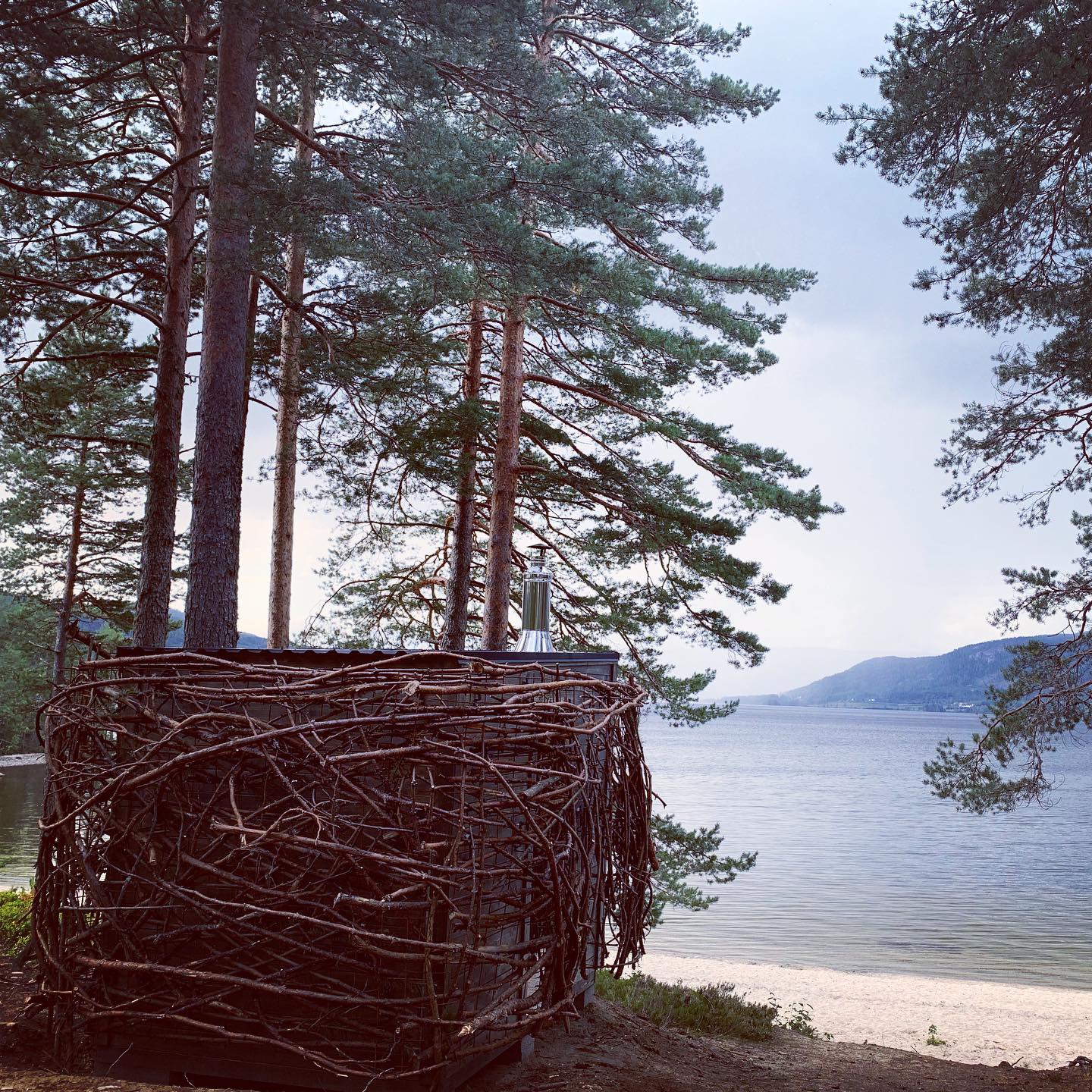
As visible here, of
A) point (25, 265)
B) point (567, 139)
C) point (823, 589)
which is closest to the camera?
point (567, 139)

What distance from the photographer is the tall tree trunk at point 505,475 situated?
11117 millimetres

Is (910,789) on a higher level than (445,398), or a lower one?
lower

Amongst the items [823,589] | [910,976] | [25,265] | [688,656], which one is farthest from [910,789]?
[25,265]

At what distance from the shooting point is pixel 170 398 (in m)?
7.43

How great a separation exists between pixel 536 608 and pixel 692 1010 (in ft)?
10.2

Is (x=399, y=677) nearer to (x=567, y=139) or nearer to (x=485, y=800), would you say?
(x=485, y=800)

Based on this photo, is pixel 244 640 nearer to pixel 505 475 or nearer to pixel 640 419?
pixel 505 475

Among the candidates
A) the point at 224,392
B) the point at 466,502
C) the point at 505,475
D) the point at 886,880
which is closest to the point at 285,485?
the point at 466,502

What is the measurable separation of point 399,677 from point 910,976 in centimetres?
1453

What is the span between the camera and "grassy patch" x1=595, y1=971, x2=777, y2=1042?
5645 millimetres

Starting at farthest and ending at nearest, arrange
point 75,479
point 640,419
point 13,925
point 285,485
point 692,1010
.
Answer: point 75,479
point 640,419
point 285,485
point 692,1010
point 13,925

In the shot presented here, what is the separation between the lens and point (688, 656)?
12.0 meters

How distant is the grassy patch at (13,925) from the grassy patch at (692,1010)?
10.5ft

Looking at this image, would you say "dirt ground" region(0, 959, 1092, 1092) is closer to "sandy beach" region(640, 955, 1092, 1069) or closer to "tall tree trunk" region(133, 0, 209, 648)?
"tall tree trunk" region(133, 0, 209, 648)
